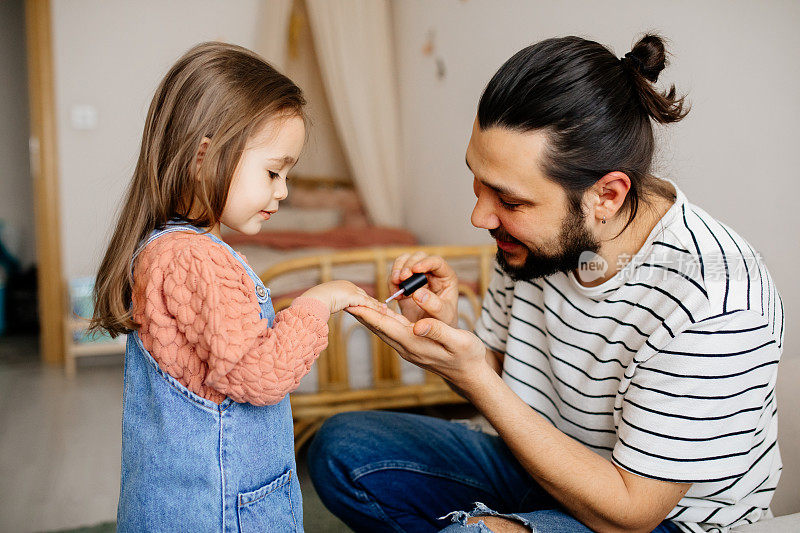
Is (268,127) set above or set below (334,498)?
above

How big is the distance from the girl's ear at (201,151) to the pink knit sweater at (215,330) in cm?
13

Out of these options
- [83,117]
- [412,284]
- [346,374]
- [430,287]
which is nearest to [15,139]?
[83,117]

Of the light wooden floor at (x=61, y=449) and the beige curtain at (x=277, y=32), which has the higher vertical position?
the beige curtain at (x=277, y=32)

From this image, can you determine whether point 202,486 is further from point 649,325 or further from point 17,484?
point 17,484

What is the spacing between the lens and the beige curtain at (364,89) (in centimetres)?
376

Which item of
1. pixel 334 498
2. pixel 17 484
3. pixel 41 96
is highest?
pixel 41 96

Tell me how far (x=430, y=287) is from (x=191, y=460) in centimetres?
62

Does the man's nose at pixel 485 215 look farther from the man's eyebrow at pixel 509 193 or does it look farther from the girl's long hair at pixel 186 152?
the girl's long hair at pixel 186 152

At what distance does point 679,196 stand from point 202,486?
3.01ft

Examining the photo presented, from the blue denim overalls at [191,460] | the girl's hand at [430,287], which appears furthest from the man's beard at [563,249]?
the blue denim overalls at [191,460]

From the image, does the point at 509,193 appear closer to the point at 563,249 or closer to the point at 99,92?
the point at 563,249

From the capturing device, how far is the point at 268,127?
0.98 meters

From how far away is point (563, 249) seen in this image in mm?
1106

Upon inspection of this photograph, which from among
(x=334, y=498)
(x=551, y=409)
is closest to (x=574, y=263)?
(x=551, y=409)
